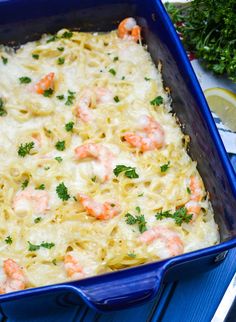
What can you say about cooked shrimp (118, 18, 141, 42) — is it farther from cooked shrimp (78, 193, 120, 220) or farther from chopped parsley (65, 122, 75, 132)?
cooked shrimp (78, 193, 120, 220)

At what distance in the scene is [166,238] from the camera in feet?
9.64

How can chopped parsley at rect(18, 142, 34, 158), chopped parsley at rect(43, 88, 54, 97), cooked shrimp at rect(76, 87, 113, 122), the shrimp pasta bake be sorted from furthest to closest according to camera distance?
chopped parsley at rect(43, 88, 54, 97) → cooked shrimp at rect(76, 87, 113, 122) → chopped parsley at rect(18, 142, 34, 158) → the shrimp pasta bake

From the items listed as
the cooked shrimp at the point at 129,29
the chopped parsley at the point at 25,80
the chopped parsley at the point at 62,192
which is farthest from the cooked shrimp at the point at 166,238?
the cooked shrimp at the point at 129,29

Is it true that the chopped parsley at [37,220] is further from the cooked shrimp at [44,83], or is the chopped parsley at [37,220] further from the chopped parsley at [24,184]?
the cooked shrimp at [44,83]

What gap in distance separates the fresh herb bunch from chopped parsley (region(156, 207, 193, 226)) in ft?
3.45

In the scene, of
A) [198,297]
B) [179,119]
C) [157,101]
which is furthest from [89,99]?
[198,297]

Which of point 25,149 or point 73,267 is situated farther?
point 25,149

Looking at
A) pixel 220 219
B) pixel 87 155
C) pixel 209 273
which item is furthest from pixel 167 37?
pixel 209 273

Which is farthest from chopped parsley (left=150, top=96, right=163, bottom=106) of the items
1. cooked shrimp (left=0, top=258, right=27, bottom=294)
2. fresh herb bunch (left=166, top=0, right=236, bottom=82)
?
cooked shrimp (left=0, top=258, right=27, bottom=294)

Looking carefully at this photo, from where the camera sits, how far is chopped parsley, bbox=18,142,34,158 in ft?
10.8

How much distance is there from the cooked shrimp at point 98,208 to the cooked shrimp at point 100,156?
0.52ft

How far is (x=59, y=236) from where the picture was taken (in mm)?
3012

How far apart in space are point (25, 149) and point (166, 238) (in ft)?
2.89

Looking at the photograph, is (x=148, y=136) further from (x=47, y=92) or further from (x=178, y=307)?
(x=178, y=307)
